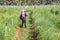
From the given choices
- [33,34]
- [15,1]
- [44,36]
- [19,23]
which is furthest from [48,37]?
[15,1]

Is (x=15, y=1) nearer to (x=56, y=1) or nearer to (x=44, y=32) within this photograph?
(x=56, y=1)

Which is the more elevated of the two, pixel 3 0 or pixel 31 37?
pixel 31 37

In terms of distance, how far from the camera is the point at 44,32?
38.5ft

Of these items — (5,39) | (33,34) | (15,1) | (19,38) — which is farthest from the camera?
(15,1)

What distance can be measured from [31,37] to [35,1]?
2122 inches

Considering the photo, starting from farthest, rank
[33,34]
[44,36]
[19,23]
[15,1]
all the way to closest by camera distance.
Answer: [15,1], [19,23], [33,34], [44,36]

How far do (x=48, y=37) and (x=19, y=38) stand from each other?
208cm

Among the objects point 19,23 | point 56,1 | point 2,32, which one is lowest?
point 56,1

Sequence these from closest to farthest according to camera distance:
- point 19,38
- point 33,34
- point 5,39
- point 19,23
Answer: point 5,39 → point 19,38 → point 33,34 → point 19,23

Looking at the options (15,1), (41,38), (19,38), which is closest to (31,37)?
(19,38)

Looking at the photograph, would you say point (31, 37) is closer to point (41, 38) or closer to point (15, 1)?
point (41, 38)

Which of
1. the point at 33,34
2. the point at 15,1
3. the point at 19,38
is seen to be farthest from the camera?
the point at 15,1

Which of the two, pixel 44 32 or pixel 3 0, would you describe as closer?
pixel 44 32

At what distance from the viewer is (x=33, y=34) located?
543 inches
